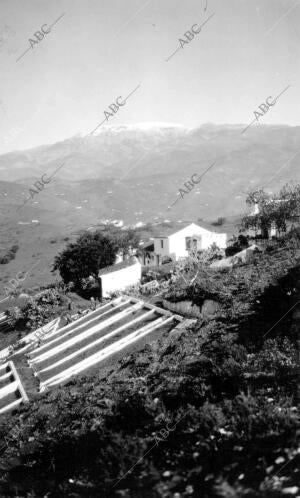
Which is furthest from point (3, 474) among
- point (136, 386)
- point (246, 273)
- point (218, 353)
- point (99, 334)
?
point (246, 273)

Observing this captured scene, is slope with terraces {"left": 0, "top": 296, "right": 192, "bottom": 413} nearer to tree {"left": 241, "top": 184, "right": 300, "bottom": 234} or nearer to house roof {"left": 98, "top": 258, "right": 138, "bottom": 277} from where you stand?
house roof {"left": 98, "top": 258, "right": 138, "bottom": 277}

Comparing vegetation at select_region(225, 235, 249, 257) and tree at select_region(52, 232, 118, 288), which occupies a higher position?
vegetation at select_region(225, 235, 249, 257)

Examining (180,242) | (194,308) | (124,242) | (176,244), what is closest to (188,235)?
(180,242)

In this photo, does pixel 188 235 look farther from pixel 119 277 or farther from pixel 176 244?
pixel 119 277

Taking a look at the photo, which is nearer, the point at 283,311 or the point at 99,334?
the point at 283,311

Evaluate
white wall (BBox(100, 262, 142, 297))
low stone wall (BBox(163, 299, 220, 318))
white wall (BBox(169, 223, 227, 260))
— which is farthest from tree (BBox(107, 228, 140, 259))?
low stone wall (BBox(163, 299, 220, 318))

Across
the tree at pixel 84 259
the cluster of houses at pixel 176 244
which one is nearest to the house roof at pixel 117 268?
the tree at pixel 84 259

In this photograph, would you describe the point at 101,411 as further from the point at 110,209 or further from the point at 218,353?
the point at 110,209
